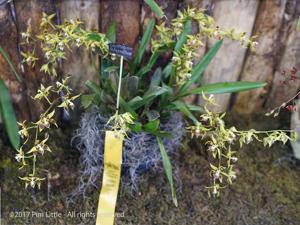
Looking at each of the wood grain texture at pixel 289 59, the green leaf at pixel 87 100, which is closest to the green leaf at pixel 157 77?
the green leaf at pixel 87 100

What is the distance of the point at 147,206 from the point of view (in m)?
1.33

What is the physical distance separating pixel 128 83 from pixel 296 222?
681 mm

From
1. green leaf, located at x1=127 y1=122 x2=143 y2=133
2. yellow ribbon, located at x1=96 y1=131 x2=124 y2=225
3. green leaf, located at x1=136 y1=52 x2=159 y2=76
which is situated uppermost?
green leaf, located at x1=136 y1=52 x2=159 y2=76

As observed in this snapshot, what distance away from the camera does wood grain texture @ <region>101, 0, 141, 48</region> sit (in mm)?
1272

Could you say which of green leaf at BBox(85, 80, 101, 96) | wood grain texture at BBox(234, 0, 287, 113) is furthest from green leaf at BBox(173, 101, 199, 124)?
wood grain texture at BBox(234, 0, 287, 113)

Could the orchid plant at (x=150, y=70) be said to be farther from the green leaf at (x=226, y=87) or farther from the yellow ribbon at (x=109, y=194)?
the yellow ribbon at (x=109, y=194)

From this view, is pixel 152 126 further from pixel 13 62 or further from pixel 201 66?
pixel 13 62

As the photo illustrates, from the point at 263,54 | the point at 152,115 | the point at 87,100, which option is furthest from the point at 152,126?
the point at 263,54

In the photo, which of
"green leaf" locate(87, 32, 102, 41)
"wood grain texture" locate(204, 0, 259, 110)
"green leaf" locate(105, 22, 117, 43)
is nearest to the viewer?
"green leaf" locate(87, 32, 102, 41)

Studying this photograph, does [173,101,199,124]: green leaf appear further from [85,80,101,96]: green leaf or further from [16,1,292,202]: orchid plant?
[85,80,101,96]: green leaf

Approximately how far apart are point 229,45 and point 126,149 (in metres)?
0.51

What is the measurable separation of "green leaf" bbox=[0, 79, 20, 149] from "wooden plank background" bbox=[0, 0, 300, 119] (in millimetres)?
84

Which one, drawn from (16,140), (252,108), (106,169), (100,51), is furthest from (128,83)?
(252,108)

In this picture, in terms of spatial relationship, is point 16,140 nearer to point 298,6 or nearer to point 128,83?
point 128,83
